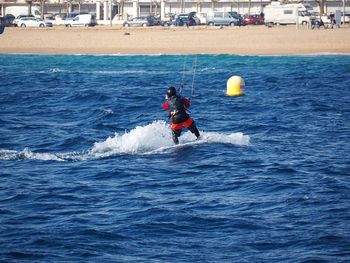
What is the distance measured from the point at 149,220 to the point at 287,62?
3577cm

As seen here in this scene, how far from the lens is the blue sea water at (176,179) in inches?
539

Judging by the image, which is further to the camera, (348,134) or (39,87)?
(39,87)

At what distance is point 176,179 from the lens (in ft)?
59.8

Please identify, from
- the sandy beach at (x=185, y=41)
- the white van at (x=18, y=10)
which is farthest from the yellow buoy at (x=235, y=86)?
the white van at (x=18, y=10)

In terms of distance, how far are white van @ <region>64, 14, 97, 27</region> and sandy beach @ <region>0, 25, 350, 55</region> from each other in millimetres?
10284

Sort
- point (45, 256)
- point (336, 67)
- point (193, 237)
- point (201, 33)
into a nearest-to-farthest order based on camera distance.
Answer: point (45, 256) → point (193, 237) → point (336, 67) → point (201, 33)

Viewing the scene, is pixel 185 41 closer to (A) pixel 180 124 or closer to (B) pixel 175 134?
(B) pixel 175 134

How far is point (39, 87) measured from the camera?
40531mm

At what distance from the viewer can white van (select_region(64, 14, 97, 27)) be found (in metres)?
78.1

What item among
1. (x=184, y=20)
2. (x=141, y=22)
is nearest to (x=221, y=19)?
(x=184, y=20)

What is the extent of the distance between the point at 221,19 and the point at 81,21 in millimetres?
13343

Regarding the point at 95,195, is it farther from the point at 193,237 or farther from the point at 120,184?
the point at 193,237

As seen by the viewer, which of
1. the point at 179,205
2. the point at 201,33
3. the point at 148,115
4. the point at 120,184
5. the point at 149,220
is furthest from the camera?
the point at 201,33

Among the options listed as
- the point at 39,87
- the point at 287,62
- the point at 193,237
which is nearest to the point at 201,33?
the point at 287,62
